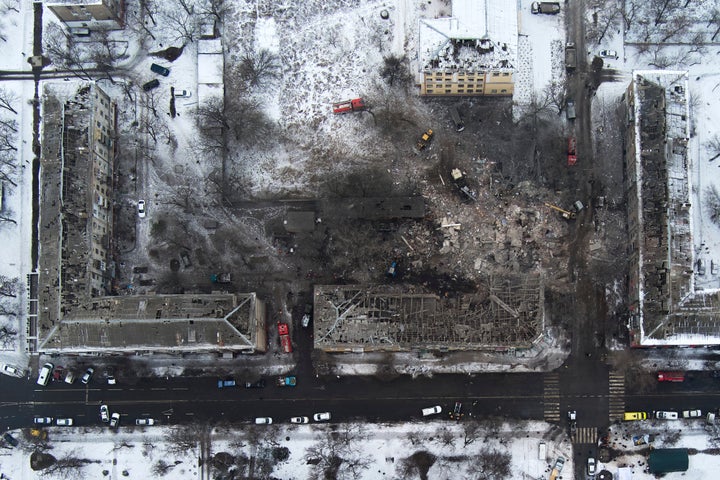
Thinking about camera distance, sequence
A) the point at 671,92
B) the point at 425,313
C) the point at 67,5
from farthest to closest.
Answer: the point at 67,5, the point at 671,92, the point at 425,313

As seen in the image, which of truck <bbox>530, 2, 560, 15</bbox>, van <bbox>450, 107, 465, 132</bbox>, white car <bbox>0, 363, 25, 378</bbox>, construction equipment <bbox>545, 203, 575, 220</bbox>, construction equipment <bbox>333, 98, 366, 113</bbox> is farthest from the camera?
truck <bbox>530, 2, 560, 15</bbox>

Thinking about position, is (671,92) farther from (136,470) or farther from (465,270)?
(136,470)

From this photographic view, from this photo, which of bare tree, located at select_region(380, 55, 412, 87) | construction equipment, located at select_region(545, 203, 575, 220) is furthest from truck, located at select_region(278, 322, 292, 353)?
construction equipment, located at select_region(545, 203, 575, 220)

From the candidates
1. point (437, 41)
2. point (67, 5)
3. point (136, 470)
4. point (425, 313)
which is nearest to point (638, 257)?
point (425, 313)

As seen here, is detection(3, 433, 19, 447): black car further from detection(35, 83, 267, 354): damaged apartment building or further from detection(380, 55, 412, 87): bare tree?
detection(380, 55, 412, 87): bare tree

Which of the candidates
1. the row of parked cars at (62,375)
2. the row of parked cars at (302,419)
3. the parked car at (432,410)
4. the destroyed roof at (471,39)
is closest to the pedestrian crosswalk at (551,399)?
the parked car at (432,410)

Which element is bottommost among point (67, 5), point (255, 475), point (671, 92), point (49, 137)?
point (255, 475)
